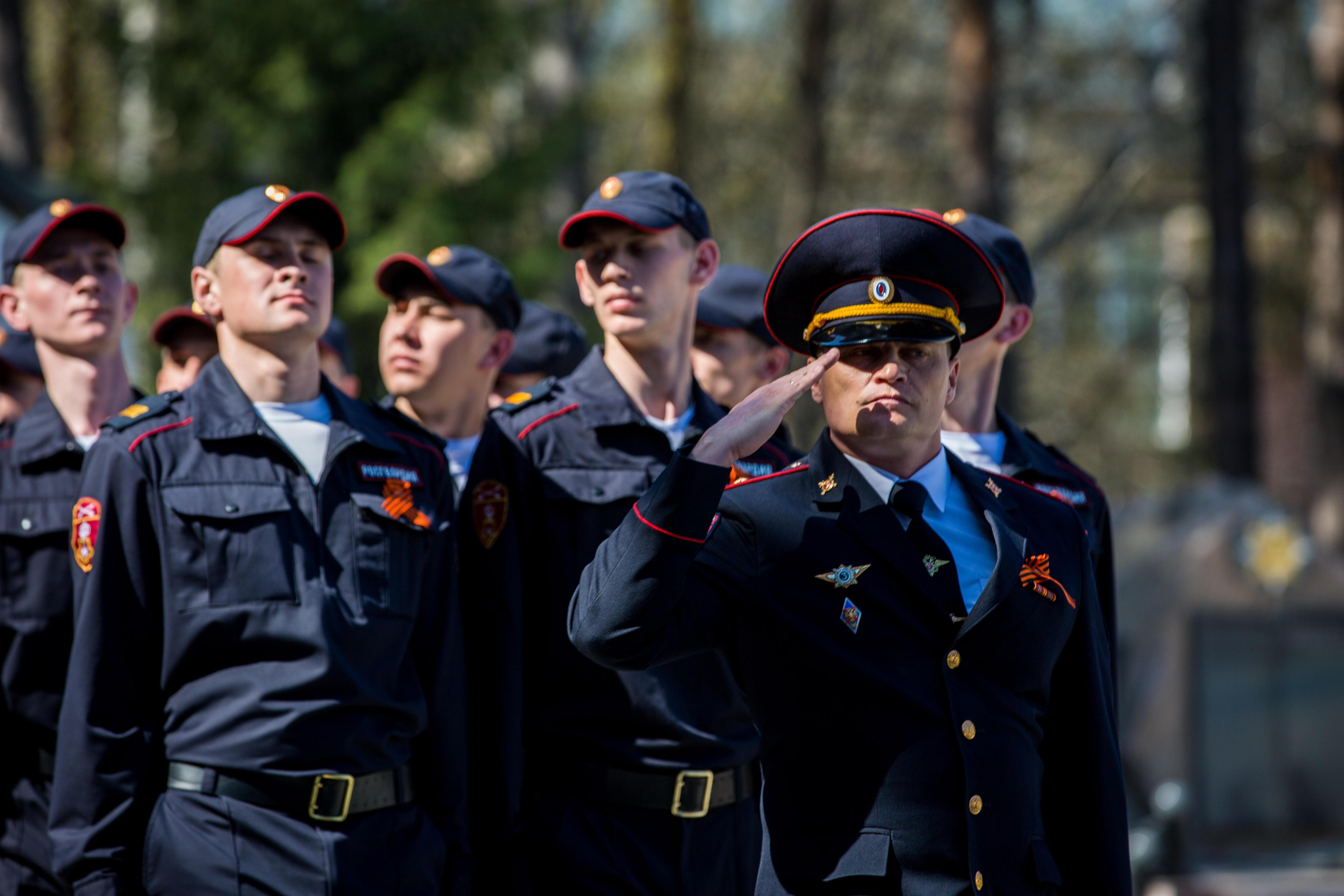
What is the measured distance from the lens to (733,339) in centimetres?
558

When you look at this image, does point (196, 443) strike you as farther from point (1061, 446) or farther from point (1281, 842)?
point (1061, 446)

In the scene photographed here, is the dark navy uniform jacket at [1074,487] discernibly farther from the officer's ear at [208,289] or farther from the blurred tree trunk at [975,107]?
the blurred tree trunk at [975,107]

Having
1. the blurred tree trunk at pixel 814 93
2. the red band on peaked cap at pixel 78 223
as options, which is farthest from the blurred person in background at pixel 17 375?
the blurred tree trunk at pixel 814 93

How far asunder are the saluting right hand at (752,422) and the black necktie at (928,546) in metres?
0.28

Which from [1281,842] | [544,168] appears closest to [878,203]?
[544,168]

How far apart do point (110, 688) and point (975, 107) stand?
13.0m

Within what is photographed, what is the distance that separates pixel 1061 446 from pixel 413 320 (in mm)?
20717

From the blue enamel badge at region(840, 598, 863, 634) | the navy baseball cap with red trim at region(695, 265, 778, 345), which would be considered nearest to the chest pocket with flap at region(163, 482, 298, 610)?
the blue enamel badge at region(840, 598, 863, 634)

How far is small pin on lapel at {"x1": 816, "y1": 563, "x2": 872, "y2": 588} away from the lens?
A: 2840 millimetres

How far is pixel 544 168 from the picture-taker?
53.1ft

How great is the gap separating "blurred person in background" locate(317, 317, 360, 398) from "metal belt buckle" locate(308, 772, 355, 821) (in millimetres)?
2337

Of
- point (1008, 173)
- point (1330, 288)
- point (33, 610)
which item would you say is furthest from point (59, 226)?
point (1008, 173)

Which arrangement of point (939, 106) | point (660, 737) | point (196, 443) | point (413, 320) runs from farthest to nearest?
→ 1. point (939, 106)
2. point (413, 320)
3. point (660, 737)
4. point (196, 443)

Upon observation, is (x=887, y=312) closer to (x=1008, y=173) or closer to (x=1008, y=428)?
(x=1008, y=428)
